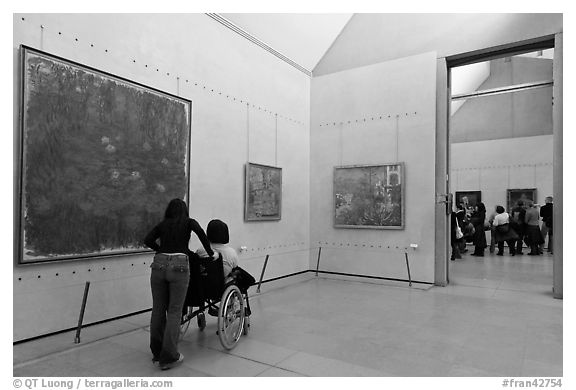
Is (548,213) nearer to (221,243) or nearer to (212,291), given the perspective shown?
(221,243)

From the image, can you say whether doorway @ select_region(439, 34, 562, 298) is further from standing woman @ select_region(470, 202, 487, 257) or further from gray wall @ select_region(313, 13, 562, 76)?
gray wall @ select_region(313, 13, 562, 76)

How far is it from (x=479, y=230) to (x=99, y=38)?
521 inches

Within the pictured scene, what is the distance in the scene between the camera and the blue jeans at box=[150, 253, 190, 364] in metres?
3.94

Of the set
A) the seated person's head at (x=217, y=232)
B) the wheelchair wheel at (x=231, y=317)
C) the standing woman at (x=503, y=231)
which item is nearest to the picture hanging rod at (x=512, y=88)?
the standing woman at (x=503, y=231)

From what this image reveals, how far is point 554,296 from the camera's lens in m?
7.43

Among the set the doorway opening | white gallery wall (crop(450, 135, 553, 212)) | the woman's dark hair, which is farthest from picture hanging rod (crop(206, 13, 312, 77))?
white gallery wall (crop(450, 135, 553, 212))

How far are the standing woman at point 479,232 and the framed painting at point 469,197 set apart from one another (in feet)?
11.3

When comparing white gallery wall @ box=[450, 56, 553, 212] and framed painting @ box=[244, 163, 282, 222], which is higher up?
white gallery wall @ box=[450, 56, 553, 212]

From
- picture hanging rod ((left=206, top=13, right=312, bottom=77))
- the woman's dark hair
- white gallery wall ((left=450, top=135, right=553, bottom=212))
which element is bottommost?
the woman's dark hair

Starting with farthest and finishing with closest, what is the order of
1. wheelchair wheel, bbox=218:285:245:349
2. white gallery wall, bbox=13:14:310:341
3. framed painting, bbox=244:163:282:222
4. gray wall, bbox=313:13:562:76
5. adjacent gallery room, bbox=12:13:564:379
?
framed painting, bbox=244:163:282:222, gray wall, bbox=313:13:562:76, white gallery wall, bbox=13:14:310:341, adjacent gallery room, bbox=12:13:564:379, wheelchair wheel, bbox=218:285:245:349

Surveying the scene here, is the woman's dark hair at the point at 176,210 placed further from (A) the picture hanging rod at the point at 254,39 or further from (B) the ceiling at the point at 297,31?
(B) the ceiling at the point at 297,31

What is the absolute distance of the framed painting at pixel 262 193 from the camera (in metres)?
8.24

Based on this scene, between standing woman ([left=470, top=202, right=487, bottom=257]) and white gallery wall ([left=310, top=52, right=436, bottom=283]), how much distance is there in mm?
6335

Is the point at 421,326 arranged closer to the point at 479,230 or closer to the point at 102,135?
the point at 102,135
